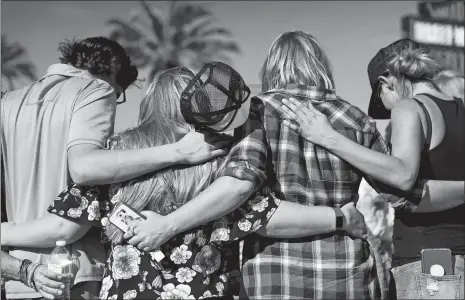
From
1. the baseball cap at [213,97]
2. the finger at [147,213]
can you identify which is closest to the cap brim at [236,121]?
the baseball cap at [213,97]

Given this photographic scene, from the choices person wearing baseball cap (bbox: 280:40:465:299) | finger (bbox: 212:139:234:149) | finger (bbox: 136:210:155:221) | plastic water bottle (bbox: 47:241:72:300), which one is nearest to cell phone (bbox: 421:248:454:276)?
person wearing baseball cap (bbox: 280:40:465:299)

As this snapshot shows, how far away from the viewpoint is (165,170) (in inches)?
96.0

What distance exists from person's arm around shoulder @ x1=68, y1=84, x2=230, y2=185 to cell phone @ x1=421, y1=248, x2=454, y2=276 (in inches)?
44.2

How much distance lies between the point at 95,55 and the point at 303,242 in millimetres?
1325

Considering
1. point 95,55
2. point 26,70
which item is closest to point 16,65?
point 26,70

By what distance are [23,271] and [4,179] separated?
449 millimetres

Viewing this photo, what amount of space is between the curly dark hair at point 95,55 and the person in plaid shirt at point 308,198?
800 mm

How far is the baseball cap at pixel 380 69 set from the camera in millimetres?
3000

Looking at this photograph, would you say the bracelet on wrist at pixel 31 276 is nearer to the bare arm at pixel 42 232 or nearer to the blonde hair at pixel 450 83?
the bare arm at pixel 42 232

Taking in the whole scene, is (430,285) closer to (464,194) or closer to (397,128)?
(464,194)

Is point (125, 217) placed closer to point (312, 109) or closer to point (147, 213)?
point (147, 213)

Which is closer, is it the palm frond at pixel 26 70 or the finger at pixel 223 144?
the finger at pixel 223 144

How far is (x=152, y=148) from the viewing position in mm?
2398

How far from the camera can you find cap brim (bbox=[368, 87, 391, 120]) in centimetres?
312
